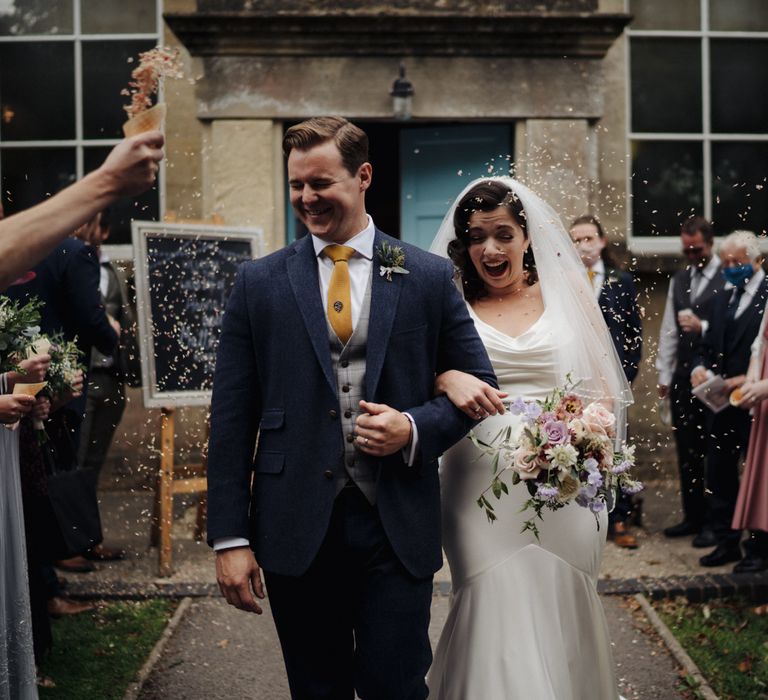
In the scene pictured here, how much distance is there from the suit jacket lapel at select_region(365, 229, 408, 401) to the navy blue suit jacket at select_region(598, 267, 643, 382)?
3.79 metres

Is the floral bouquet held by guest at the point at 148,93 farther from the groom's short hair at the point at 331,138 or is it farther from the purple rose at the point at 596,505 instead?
the purple rose at the point at 596,505

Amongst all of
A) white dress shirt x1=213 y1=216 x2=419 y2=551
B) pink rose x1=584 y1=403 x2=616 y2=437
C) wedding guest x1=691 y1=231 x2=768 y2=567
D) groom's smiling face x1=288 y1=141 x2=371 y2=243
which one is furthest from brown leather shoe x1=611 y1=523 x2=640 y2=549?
groom's smiling face x1=288 y1=141 x2=371 y2=243

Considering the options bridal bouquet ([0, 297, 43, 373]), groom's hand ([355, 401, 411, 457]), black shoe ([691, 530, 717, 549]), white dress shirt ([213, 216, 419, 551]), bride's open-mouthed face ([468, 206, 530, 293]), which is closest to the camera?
groom's hand ([355, 401, 411, 457])

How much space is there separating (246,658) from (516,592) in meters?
2.18

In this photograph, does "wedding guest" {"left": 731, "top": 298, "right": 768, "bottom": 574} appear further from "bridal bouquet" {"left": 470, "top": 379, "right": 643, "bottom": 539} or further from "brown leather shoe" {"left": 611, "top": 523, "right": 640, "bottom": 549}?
"bridal bouquet" {"left": 470, "top": 379, "right": 643, "bottom": 539}

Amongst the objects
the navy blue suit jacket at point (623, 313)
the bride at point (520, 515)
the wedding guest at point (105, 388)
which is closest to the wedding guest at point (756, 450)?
the navy blue suit jacket at point (623, 313)

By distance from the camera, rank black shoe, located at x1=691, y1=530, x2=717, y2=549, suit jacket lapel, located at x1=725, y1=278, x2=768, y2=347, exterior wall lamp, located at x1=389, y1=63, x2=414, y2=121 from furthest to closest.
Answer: exterior wall lamp, located at x1=389, y1=63, x2=414, y2=121
black shoe, located at x1=691, y1=530, x2=717, y2=549
suit jacket lapel, located at x1=725, y1=278, x2=768, y2=347

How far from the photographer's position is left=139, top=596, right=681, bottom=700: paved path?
522cm

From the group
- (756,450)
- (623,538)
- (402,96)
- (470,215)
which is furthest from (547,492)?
(402,96)

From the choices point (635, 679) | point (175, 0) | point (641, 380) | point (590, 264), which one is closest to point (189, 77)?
point (175, 0)

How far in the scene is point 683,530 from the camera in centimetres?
807

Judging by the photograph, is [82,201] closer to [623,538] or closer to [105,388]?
[105,388]

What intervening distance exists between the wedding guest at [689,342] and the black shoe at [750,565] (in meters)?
0.72

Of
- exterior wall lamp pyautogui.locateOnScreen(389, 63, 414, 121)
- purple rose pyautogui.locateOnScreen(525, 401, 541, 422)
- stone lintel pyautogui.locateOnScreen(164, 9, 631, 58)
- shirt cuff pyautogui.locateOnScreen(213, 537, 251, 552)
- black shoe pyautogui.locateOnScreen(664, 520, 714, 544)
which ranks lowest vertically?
black shoe pyautogui.locateOnScreen(664, 520, 714, 544)
